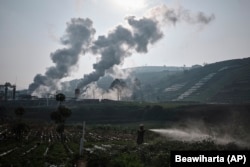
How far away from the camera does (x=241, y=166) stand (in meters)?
13.0

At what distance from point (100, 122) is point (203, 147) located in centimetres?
9119

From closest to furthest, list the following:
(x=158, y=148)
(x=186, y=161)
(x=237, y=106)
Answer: (x=186, y=161)
(x=158, y=148)
(x=237, y=106)

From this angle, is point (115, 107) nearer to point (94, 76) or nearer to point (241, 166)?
point (94, 76)

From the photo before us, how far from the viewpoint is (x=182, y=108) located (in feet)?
424

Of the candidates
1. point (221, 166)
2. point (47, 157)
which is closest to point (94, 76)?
point (47, 157)

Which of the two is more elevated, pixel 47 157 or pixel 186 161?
pixel 186 161

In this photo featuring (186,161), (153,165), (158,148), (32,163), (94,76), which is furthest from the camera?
(94,76)

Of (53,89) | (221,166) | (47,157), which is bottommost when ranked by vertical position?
(47,157)

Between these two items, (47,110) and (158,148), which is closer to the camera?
(158,148)

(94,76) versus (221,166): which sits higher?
(94,76)

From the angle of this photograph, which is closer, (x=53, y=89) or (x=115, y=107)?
(x=115, y=107)

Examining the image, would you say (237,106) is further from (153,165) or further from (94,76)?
(153,165)

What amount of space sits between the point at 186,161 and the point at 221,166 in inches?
64.7

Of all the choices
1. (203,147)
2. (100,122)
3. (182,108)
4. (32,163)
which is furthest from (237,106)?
(32,163)
